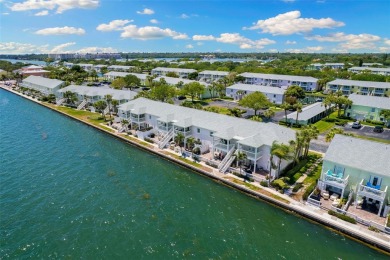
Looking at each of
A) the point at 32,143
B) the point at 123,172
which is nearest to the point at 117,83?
the point at 32,143

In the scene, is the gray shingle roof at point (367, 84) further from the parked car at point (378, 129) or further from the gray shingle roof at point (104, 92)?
the gray shingle roof at point (104, 92)

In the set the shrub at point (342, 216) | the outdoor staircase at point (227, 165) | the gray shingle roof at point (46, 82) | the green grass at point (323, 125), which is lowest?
the shrub at point (342, 216)

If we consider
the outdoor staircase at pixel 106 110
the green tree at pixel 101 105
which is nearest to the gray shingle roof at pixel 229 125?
the green tree at pixel 101 105

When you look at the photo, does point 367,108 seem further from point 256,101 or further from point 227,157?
point 227,157

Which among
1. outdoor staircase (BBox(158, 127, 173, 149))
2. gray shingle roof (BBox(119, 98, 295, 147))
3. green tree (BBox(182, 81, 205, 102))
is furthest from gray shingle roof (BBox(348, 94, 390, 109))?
outdoor staircase (BBox(158, 127, 173, 149))

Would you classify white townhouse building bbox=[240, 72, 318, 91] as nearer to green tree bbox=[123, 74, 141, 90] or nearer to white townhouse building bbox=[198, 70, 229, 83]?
white townhouse building bbox=[198, 70, 229, 83]

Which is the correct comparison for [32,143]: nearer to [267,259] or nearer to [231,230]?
[231,230]
